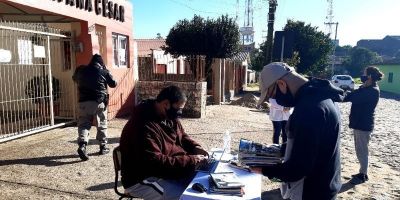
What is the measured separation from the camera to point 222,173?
2789 millimetres

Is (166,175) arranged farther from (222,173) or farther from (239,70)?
(239,70)

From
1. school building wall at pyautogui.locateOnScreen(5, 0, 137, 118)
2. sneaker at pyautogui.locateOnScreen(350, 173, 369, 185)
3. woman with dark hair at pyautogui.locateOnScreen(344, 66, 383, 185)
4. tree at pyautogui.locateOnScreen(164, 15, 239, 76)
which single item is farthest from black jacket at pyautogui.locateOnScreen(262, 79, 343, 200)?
tree at pyautogui.locateOnScreen(164, 15, 239, 76)

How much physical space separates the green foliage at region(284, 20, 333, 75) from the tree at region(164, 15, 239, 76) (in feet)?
28.6

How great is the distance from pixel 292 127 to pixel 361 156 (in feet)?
12.5

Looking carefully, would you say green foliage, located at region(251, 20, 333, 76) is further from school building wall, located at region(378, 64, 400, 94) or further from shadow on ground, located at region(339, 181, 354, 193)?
shadow on ground, located at region(339, 181, 354, 193)

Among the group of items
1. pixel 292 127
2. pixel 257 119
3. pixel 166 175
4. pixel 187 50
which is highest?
pixel 187 50

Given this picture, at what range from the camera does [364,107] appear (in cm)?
527

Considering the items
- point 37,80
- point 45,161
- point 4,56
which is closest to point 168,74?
point 37,80

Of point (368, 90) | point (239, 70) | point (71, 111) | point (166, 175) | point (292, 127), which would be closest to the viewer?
point (292, 127)

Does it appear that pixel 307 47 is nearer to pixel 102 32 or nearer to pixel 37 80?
pixel 102 32

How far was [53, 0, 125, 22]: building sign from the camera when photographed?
809cm

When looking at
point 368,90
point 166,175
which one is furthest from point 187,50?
point 166,175

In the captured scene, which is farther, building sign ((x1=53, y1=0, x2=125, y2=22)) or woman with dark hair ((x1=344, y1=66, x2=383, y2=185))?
building sign ((x1=53, y1=0, x2=125, y2=22))

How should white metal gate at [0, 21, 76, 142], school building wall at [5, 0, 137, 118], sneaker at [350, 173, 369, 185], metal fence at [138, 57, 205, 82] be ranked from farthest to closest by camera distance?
1. metal fence at [138, 57, 205, 82]
2. white metal gate at [0, 21, 76, 142]
3. school building wall at [5, 0, 137, 118]
4. sneaker at [350, 173, 369, 185]
